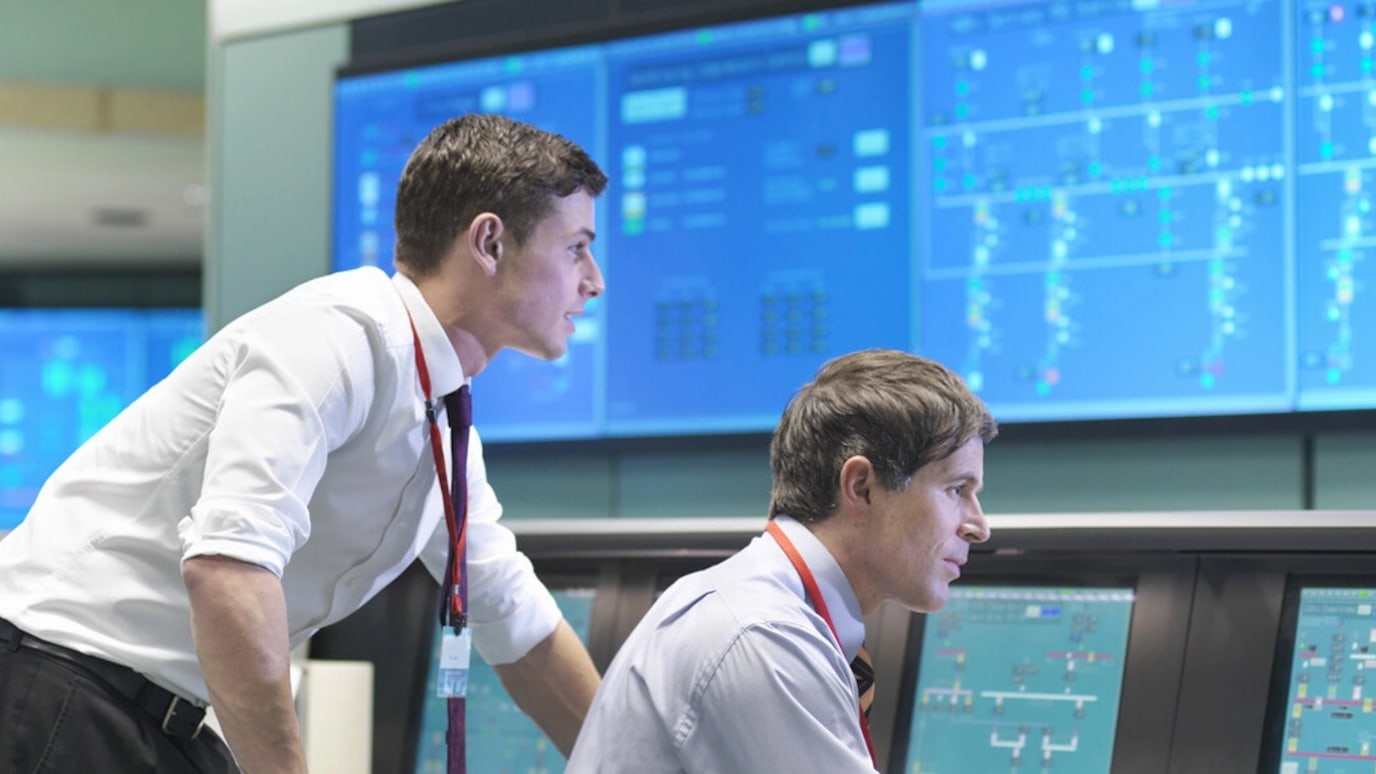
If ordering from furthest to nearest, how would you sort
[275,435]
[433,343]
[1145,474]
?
1. [1145,474]
2. [433,343]
3. [275,435]

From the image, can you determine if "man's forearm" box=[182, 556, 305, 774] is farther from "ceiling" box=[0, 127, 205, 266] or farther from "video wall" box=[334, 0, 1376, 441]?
"ceiling" box=[0, 127, 205, 266]

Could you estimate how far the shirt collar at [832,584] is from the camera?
158 cm

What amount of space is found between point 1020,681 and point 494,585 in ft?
2.31

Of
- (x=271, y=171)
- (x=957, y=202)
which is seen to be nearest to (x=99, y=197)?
(x=271, y=171)

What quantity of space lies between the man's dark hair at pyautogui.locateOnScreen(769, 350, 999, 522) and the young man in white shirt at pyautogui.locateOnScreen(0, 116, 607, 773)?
337mm

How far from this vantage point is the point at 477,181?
1.77 meters

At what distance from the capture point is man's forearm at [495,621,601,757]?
6.63 feet

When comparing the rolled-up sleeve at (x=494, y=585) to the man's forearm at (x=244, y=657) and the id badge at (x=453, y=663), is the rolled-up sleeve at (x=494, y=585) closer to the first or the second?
the id badge at (x=453, y=663)

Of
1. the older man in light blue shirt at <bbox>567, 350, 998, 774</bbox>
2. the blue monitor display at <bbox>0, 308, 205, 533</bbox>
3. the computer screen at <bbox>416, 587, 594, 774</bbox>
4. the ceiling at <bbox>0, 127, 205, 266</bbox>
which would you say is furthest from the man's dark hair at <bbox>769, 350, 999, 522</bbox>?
the blue monitor display at <bbox>0, 308, 205, 533</bbox>

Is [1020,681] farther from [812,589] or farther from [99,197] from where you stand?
[99,197]

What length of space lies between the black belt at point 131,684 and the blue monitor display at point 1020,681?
0.97 meters

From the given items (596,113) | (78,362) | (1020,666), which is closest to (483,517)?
(1020,666)

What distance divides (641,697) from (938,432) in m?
0.38

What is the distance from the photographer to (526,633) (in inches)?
79.2
